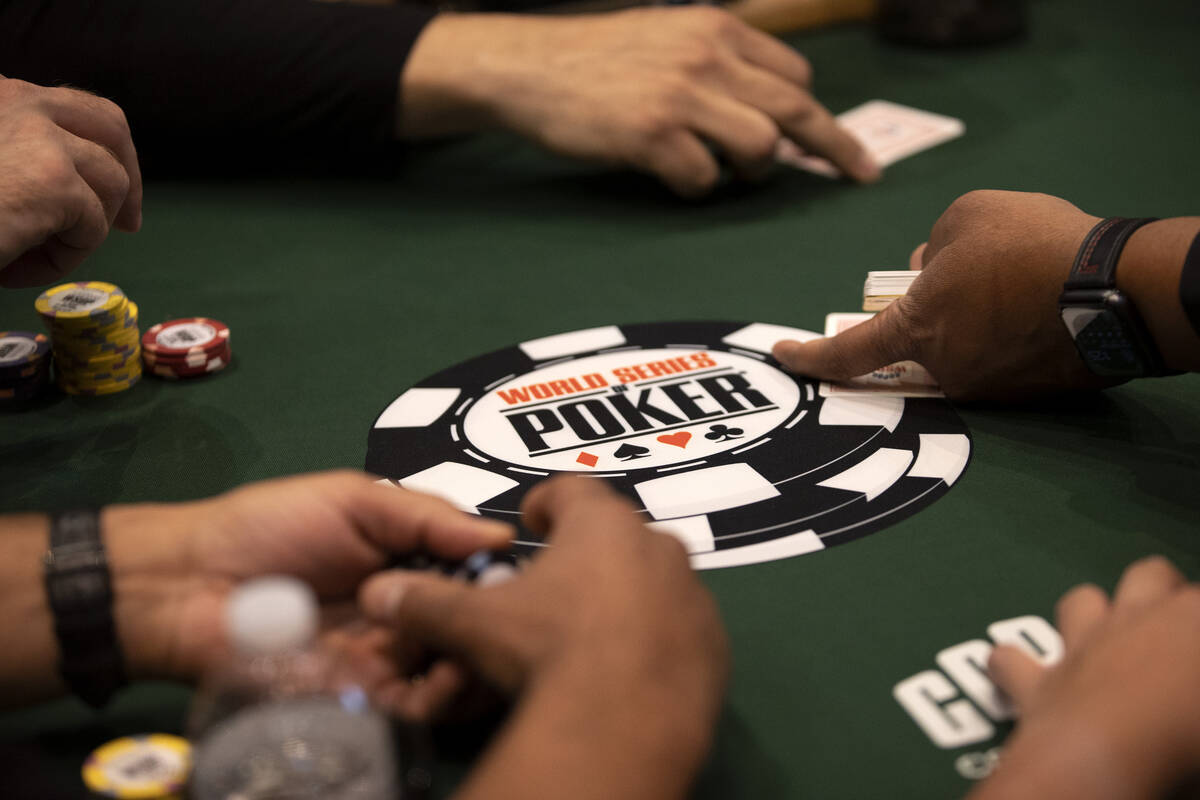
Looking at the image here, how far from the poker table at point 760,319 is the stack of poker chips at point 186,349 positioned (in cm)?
2

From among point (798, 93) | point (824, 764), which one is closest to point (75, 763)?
point (824, 764)

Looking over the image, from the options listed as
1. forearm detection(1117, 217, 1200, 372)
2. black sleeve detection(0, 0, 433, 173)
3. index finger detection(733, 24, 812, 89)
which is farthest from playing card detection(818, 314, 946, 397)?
black sleeve detection(0, 0, 433, 173)

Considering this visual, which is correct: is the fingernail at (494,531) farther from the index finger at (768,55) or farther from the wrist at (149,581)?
the index finger at (768,55)

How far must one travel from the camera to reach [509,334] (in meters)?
1.60

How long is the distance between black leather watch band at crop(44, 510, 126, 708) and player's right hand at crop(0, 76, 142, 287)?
1.42ft

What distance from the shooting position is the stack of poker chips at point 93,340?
1.47m

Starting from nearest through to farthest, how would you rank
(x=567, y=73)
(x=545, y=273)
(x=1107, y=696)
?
(x=1107, y=696)
(x=545, y=273)
(x=567, y=73)

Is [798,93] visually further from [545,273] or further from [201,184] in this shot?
[201,184]

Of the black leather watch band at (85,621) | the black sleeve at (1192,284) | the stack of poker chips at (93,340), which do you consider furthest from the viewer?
the stack of poker chips at (93,340)

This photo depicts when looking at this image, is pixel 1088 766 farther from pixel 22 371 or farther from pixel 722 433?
pixel 22 371

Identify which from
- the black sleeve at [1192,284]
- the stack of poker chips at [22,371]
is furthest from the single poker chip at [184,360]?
the black sleeve at [1192,284]

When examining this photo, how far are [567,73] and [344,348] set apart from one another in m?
0.76

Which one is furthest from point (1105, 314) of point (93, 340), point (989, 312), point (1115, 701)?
point (93, 340)

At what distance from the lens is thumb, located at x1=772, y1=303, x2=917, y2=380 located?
1370 mm
